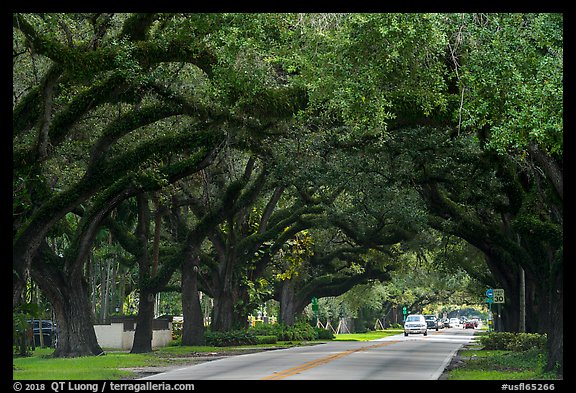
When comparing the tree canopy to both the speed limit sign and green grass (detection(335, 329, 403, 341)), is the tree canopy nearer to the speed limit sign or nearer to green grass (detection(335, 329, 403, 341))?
the speed limit sign

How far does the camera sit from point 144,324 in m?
39.0

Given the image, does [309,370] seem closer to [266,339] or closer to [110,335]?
[266,339]

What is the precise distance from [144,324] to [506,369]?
59.0 ft

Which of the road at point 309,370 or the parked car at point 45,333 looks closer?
the road at point 309,370

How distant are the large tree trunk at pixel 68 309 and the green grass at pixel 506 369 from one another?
13.8 metres

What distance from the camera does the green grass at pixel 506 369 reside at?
22.7 m

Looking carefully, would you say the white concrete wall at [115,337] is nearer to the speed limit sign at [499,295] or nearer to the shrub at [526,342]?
the speed limit sign at [499,295]

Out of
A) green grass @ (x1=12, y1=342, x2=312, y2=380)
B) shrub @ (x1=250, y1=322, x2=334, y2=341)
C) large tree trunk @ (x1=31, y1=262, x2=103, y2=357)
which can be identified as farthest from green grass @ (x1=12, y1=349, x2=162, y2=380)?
shrub @ (x1=250, y1=322, x2=334, y2=341)

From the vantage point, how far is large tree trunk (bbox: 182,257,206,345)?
1607 inches

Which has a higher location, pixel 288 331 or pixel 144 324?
pixel 144 324

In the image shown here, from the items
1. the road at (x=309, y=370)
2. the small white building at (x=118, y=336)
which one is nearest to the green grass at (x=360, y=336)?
the small white building at (x=118, y=336)

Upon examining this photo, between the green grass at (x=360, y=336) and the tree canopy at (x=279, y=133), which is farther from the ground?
the tree canopy at (x=279, y=133)

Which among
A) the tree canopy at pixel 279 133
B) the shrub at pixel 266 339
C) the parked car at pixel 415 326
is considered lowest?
the parked car at pixel 415 326

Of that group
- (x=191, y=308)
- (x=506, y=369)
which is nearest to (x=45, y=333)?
(x=191, y=308)
